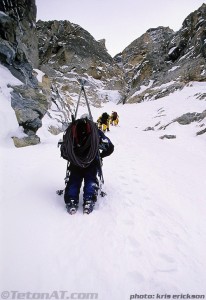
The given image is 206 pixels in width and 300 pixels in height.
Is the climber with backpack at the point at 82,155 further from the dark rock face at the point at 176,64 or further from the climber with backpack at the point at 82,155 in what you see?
the dark rock face at the point at 176,64

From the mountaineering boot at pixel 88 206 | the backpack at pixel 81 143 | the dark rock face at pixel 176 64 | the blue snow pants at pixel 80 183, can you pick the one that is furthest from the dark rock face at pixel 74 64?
the mountaineering boot at pixel 88 206

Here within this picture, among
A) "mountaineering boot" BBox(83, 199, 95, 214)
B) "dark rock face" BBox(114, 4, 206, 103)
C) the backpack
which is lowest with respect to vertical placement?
"mountaineering boot" BBox(83, 199, 95, 214)

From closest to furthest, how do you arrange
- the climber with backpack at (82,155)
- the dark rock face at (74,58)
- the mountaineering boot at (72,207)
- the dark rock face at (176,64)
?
the mountaineering boot at (72,207)
the climber with backpack at (82,155)
the dark rock face at (176,64)
the dark rock face at (74,58)

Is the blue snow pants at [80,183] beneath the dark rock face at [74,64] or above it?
beneath

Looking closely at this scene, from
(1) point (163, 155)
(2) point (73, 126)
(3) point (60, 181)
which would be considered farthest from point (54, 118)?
(2) point (73, 126)

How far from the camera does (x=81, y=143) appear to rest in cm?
484

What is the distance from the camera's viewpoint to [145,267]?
296cm

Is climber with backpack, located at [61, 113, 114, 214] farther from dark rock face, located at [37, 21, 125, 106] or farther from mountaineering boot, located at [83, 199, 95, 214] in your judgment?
dark rock face, located at [37, 21, 125, 106]

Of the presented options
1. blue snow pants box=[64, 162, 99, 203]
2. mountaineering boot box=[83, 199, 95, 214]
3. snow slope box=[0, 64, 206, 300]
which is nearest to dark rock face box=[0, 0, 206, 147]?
blue snow pants box=[64, 162, 99, 203]

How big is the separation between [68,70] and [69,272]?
64.2 metres

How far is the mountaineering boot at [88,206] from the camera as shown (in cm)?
429

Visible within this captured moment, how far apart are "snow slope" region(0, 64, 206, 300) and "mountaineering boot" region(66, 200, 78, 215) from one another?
8 centimetres

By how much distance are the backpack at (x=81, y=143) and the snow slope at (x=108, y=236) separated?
82 cm

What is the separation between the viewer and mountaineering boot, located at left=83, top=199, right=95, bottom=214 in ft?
14.1
